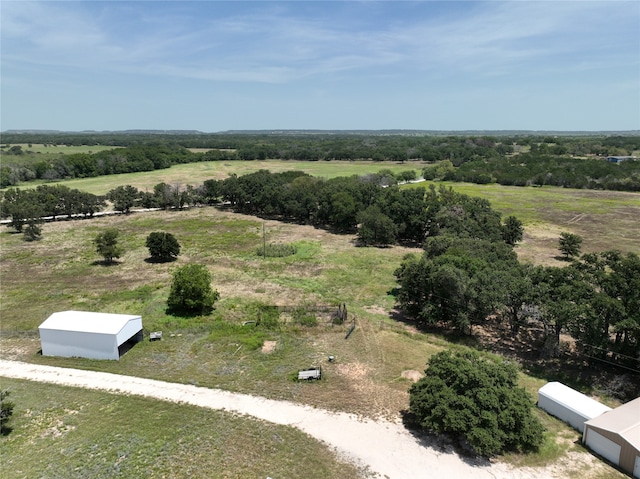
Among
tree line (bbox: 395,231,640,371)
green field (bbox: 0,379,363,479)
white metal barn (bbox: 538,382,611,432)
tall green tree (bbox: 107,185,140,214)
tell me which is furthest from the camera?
tall green tree (bbox: 107,185,140,214)

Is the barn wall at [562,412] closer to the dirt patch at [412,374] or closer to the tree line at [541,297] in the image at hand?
the tree line at [541,297]

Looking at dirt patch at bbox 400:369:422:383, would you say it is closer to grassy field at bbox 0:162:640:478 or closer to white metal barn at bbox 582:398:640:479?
grassy field at bbox 0:162:640:478

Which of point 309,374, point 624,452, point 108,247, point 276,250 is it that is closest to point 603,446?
point 624,452

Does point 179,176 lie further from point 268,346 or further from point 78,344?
point 268,346

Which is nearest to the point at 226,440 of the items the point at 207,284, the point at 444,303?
the point at 207,284

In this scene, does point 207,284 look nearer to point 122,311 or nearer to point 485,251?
point 122,311

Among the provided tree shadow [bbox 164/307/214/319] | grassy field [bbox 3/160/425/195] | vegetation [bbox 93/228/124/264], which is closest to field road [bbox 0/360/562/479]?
tree shadow [bbox 164/307/214/319]

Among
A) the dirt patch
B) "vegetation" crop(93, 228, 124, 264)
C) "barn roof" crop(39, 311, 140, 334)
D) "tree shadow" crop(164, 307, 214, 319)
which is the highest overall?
"vegetation" crop(93, 228, 124, 264)

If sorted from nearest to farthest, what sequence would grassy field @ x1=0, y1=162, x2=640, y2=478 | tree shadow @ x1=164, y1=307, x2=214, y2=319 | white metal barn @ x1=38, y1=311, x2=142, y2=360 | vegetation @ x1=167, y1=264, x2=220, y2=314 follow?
1. grassy field @ x1=0, y1=162, x2=640, y2=478
2. white metal barn @ x1=38, y1=311, x2=142, y2=360
3. vegetation @ x1=167, y1=264, x2=220, y2=314
4. tree shadow @ x1=164, y1=307, x2=214, y2=319
